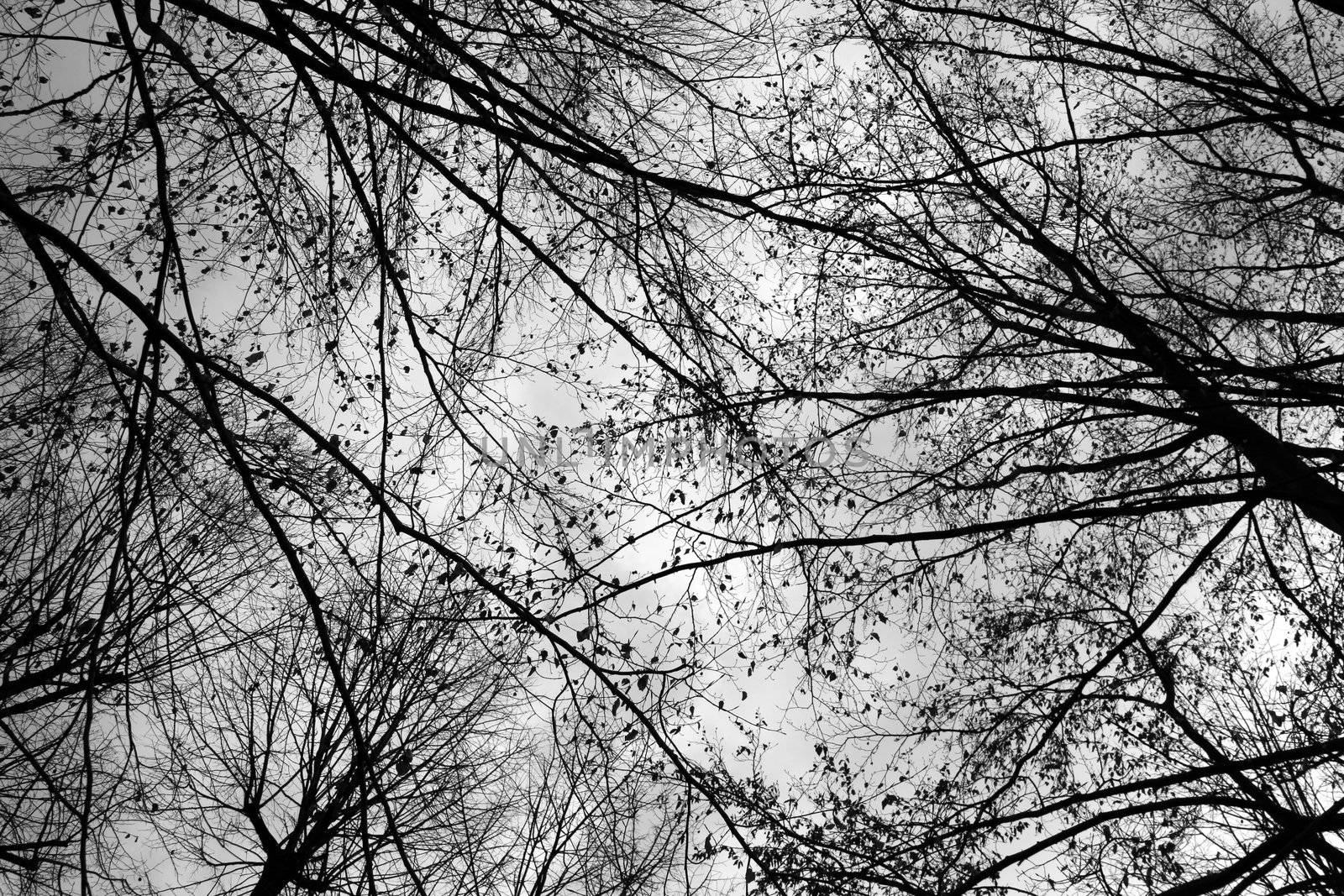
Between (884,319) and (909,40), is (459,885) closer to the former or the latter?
(884,319)

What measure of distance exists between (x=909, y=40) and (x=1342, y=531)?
13.8 feet

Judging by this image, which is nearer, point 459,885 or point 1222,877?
point 1222,877

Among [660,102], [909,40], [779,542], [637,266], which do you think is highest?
[909,40]

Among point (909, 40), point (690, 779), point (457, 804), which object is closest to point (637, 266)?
point (690, 779)

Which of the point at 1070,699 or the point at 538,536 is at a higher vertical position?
the point at 538,536

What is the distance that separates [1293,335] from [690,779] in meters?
5.05

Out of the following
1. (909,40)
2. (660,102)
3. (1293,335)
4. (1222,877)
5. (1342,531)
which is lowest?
(1222,877)

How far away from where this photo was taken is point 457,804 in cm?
721

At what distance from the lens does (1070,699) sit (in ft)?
14.8

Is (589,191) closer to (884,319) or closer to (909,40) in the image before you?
(884,319)

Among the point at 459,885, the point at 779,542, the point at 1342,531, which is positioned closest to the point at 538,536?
the point at 779,542

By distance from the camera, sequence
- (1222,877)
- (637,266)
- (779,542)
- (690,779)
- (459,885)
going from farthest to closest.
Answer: (459,885)
(779,542)
(637,266)
(690,779)
(1222,877)

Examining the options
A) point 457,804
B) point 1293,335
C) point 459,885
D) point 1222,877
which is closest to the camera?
point 1222,877

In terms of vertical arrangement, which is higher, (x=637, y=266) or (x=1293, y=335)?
(x=637, y=266)
